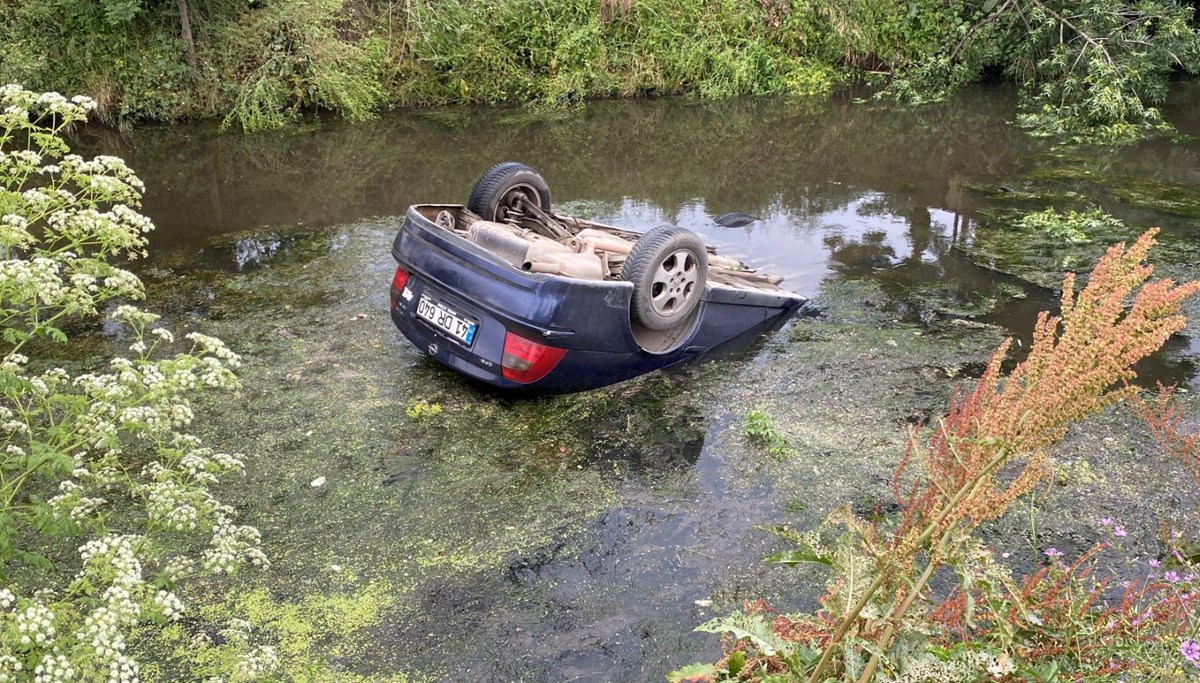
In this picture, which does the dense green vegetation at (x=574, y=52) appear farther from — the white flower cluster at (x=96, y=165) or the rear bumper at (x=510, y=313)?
the white flower cluster at (x=96, y=165)

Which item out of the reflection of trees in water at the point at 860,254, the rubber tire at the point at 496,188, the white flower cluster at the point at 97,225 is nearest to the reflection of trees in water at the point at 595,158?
the reflection of trees in water at the point at 860,254

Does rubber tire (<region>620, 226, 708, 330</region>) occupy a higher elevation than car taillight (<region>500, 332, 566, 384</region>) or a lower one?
higher

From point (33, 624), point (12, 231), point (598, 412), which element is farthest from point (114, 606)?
point (598, 412)

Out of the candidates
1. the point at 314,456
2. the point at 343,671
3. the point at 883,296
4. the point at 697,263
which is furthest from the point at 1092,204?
the point at 343,671

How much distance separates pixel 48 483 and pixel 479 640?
2.31m

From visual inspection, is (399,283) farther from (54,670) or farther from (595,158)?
(595,158)

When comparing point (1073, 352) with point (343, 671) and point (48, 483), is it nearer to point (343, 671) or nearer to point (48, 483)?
point (343, 671)

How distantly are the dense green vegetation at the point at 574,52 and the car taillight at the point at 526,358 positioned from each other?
819cm

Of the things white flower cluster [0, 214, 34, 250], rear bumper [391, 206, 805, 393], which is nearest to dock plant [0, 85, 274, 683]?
white flower cluster [0, 214, 34, 250]

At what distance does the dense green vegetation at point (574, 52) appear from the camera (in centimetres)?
1121

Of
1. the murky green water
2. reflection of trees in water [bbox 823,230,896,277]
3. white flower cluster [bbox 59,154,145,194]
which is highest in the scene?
white flower cluster [bbox 59,154,145,194]

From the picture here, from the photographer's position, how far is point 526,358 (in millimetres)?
4559

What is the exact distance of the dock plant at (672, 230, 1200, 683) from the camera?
70.2 inches

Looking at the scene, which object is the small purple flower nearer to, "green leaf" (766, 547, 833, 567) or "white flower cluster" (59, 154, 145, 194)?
"green leaf" (766, 547, 833, 567)
